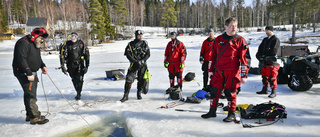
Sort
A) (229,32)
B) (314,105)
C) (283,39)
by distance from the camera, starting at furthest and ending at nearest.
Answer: (283,39) < (314,105) < (229,32)

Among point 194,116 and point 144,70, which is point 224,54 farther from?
point 144,70

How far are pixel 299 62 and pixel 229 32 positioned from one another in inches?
143

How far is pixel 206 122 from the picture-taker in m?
3.83

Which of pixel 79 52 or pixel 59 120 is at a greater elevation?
pixel 79 52

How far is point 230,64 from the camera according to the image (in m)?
3.64

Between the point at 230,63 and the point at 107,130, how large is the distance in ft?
9.04

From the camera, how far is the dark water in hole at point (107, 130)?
3.67m

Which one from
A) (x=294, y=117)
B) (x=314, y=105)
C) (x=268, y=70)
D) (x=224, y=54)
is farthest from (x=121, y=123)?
(x=314, y=105)

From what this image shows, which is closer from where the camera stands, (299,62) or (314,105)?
(314,105)

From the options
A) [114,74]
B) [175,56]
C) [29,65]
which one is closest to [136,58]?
[175,56]

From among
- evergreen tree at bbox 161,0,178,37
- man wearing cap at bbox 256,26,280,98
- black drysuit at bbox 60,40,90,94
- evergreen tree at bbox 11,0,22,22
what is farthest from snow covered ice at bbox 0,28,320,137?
evergreen tree at bbox 11,0,22,22

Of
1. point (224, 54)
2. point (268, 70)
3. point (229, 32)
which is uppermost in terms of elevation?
point (229, 32)

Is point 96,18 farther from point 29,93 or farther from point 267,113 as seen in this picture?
point 267,113

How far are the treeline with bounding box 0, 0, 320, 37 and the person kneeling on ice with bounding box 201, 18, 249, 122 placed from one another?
28.9 metres
